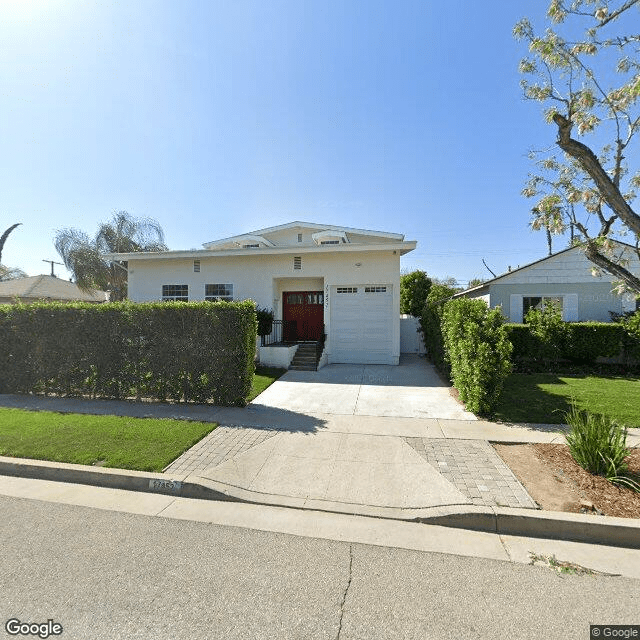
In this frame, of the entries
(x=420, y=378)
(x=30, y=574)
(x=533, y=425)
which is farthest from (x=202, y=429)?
(x=420, y=378)

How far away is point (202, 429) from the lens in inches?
211

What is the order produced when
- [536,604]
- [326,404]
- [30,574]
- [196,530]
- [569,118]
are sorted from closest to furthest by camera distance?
1. [536,604]
2. [30,574]
3. [196,530]
4. [569,118]
5. [326,404]

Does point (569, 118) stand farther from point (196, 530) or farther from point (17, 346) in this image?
point (17, 346)

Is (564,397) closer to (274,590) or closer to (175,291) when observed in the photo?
(274,590)

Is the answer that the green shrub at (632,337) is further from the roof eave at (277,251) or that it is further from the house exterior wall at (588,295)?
the roof eave at (277,251)

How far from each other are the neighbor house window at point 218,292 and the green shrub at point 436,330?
7801 mm

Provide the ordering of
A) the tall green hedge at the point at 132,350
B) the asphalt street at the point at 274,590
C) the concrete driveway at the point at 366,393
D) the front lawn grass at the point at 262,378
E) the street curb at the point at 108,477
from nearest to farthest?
1. the asphalt street at the point at 274,590
2. the street curb at the point at 108,477
3. the concrete driveway at the point at 366,393
4. the tall green hedge at the point at 132,350
5. the front lawn grass at the point at 262,378

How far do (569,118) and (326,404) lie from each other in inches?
241

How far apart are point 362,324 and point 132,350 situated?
306 inches

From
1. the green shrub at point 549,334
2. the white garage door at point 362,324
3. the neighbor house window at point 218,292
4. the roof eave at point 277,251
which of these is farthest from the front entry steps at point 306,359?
the green shrub at point 549,334

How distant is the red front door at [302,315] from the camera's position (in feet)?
43.3

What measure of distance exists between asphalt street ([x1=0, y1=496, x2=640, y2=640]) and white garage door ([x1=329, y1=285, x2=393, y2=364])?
31.4 ft

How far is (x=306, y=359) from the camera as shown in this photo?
36.7 ft

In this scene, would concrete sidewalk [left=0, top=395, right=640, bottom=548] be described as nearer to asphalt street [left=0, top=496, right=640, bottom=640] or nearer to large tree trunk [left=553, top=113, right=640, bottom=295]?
asphalt street [left=0, top=496, right=640, bottom=640]
